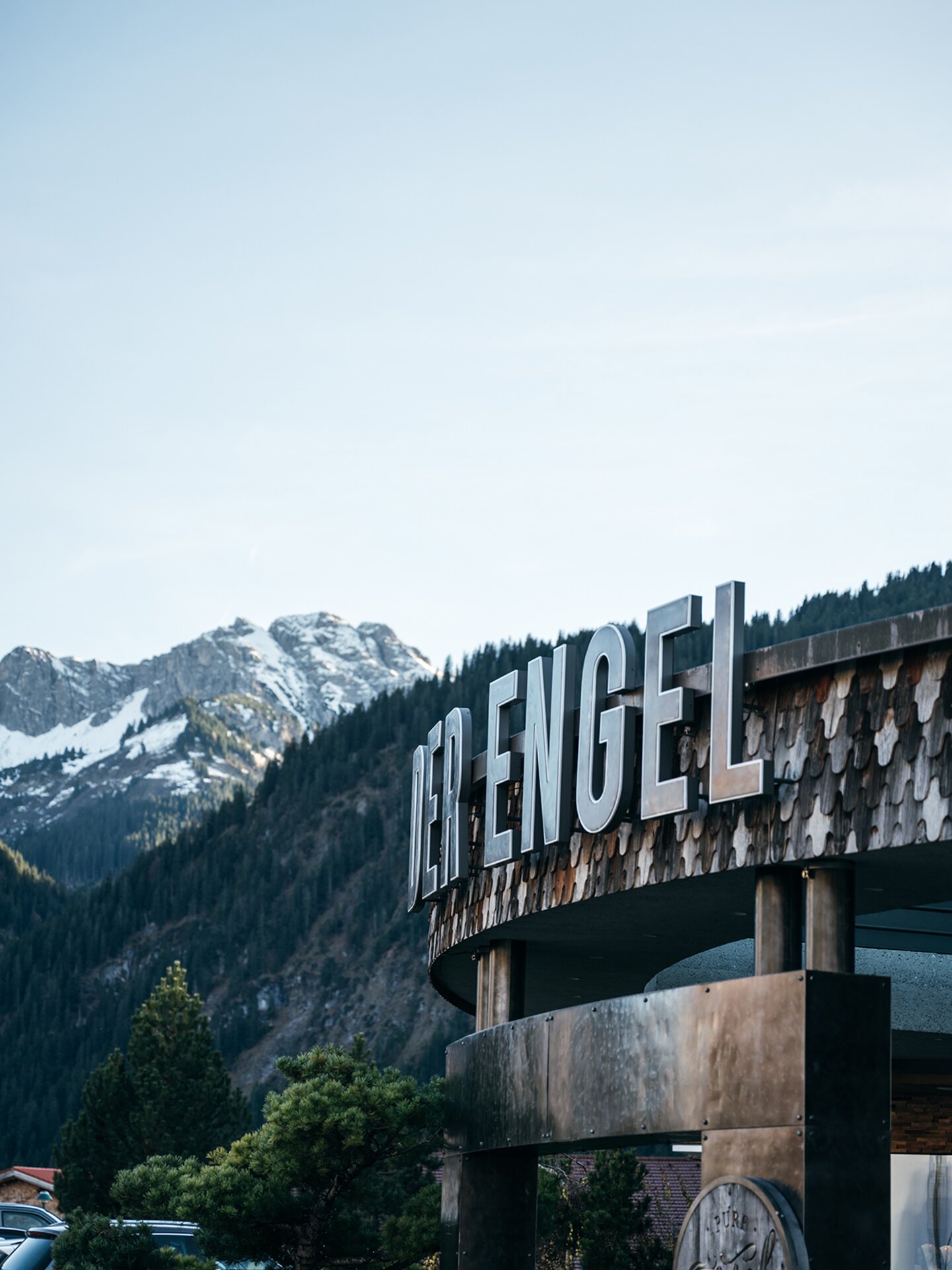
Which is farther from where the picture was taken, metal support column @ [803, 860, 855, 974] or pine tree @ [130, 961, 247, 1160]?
pine tree @ [130, 961, 247, 1160]

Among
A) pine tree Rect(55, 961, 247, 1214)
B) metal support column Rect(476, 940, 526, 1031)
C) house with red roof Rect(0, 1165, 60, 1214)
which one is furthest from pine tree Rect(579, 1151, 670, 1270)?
house with red roof Rect(0, 1165, 60, 1214)

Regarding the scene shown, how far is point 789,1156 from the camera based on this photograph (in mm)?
11273

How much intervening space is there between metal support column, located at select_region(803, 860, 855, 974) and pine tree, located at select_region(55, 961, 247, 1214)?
43.3 meters

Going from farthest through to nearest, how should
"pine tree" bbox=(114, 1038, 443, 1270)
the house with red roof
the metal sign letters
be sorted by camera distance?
the house with red roof → "pine tree" bbox=(114, 1038, 443, 1270) → the metal sign letters

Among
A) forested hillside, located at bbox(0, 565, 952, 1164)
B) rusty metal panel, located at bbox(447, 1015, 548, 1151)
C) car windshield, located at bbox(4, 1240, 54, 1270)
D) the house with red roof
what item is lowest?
the house with red roof

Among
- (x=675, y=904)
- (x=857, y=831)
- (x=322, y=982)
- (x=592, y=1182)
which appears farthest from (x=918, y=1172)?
(x=322, y=982)

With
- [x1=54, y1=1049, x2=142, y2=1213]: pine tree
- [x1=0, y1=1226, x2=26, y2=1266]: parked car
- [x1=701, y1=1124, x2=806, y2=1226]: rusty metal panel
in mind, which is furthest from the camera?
[x1=54, y1=1049, x2=142, y2=1213]: pine tree

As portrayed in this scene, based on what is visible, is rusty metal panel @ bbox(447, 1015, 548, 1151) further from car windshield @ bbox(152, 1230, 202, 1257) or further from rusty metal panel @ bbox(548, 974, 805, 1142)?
car windshield @ bbox(152, 1230, 202, 1257)

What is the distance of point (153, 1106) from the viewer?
2136 inches

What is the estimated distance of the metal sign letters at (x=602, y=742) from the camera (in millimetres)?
12281

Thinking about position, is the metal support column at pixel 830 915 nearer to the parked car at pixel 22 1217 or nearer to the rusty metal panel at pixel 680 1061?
the rusty metal panel at pixel 680 1061

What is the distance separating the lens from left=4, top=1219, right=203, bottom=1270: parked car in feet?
76.5

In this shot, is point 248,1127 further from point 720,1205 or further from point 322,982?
point 322,982

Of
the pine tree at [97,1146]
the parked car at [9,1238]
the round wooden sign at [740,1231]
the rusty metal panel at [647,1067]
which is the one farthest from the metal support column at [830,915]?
the pine tree at [97,1146]
